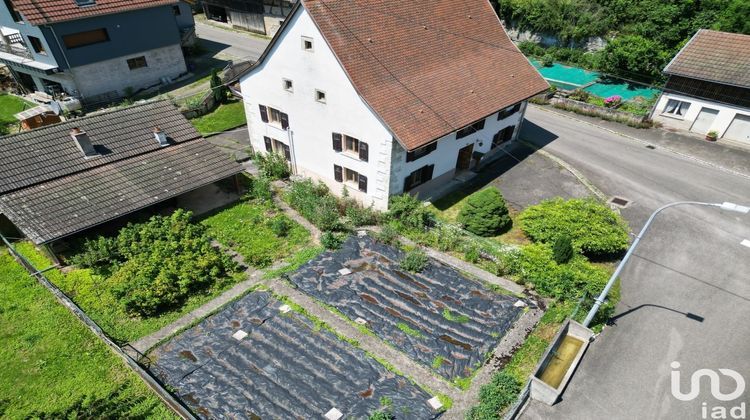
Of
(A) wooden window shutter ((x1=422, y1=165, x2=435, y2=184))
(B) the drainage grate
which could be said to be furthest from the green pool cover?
(A) wooden window shutter ((x1=422, y1=165, x2=435, y2=184))

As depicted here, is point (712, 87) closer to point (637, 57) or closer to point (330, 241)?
point (637, 57)

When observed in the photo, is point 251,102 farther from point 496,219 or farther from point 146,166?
point 496,219

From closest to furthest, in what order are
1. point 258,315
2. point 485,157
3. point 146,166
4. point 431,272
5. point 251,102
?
point 258,315 < point 431,272 < point 146,166 < point 251,102 < point 485,157

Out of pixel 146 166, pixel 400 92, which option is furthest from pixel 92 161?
pixel 400 92

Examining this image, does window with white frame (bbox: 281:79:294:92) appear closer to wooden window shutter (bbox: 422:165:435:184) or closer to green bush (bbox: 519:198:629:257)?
wooden window shutter (bbox: 422:165:435:184)

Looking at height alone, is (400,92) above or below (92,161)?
above

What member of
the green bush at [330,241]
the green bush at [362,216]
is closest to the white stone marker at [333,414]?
the green bush at [330,241]
